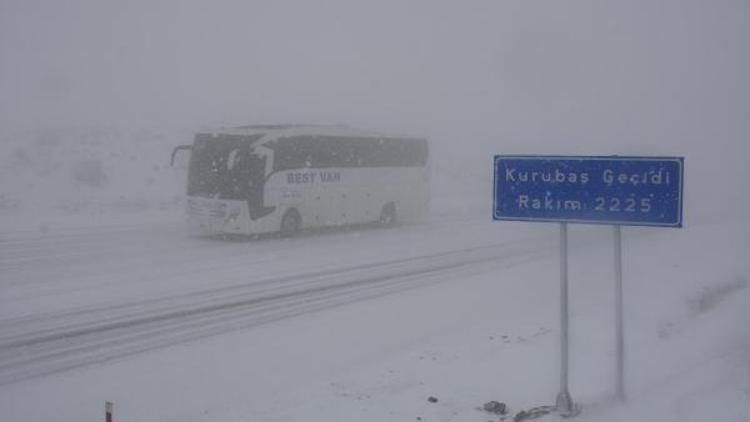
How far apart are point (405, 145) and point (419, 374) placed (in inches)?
720

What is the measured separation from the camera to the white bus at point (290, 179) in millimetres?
21375

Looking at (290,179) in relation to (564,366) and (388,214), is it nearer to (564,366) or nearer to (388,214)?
(388,214)

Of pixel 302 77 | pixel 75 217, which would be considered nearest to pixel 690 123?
pixel 302 77

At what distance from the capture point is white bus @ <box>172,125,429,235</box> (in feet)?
70.1

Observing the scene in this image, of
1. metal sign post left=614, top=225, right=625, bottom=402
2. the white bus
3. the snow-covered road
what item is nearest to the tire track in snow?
the snow-covered road

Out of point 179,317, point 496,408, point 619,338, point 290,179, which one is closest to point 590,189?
point 619,338

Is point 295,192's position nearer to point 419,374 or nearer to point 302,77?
point 419,374

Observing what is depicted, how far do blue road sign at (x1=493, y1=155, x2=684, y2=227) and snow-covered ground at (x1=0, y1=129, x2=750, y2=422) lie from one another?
6.41 ft

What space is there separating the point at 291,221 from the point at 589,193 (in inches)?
626

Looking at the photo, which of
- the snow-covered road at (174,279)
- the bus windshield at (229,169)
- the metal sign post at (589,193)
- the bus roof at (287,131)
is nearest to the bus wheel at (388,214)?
the snow-covered road at (174,279)

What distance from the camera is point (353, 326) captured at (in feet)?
39.1

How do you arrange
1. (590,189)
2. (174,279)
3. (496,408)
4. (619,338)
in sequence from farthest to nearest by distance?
(174,279)
(619,338)
(496,408)
(590,189)

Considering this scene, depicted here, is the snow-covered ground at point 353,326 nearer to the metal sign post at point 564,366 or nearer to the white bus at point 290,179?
the metal sign post at point 564,366

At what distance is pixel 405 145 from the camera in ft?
88.6
